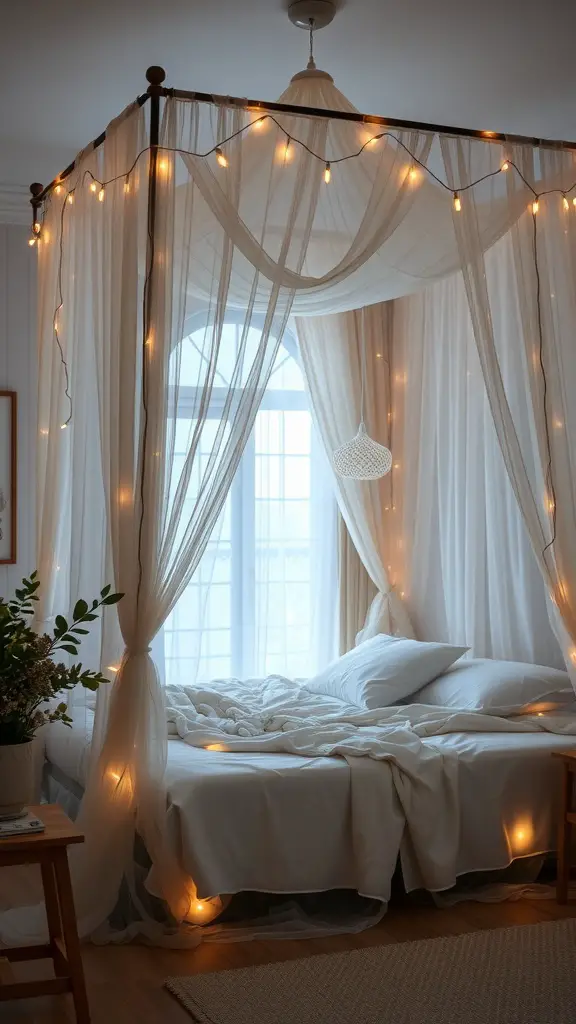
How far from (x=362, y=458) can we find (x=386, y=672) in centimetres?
127

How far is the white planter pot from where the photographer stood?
2.83 meters

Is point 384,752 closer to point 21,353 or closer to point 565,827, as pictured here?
point 565,827

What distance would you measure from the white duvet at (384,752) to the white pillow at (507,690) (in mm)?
86

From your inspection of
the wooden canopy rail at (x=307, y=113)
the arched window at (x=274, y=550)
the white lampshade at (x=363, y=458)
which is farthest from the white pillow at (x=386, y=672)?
Answer: the wooden canopy rail at (x=307, y=113)

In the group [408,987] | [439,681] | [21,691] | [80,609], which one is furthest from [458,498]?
[21,691]

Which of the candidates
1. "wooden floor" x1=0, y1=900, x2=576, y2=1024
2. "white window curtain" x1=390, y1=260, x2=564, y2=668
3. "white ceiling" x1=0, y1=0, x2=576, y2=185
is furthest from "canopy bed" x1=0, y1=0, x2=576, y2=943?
"white window curtain" x1=390, y1=260, x2=564, y2=668

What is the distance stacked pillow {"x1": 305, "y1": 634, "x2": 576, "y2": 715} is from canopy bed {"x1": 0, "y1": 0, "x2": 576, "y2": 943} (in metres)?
0.18

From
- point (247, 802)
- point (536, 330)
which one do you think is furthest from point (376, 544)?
point (247, 802)

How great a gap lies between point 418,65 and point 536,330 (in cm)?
105

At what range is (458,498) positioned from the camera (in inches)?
211

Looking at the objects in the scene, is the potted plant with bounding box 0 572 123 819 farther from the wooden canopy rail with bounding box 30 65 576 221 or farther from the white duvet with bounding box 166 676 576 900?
the wooden canopy rail with bounding box 30 65 576 221

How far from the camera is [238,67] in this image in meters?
4.04

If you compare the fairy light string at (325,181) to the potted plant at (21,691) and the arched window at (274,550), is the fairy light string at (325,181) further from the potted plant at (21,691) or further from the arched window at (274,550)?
the arched window at (274,550)

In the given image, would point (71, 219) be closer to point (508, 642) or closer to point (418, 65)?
point (418, 65)
